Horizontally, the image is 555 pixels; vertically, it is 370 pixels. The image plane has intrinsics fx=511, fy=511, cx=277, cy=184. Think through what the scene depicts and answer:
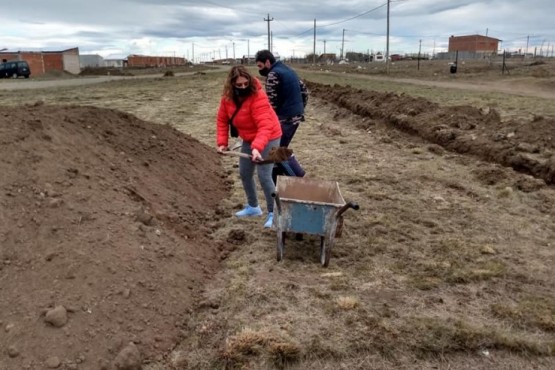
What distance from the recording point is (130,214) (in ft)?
14.8

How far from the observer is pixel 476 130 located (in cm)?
1040

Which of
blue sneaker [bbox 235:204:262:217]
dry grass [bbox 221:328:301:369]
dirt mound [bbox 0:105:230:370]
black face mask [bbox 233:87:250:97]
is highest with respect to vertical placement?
black face mask [bbox 233:87:250:97]

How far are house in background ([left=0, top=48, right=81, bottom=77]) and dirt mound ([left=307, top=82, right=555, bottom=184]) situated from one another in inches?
2333

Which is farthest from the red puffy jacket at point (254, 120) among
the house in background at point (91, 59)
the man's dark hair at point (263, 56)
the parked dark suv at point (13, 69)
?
the house in background at point (91, 59)

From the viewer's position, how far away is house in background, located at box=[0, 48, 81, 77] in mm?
65562

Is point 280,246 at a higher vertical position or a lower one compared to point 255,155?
lower

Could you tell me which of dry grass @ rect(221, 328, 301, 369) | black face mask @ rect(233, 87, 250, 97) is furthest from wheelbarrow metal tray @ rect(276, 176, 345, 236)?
dry grass @ rect(221, 328, 301, 369)

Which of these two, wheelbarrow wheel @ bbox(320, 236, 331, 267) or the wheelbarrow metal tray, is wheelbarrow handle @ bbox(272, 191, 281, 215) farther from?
wheelbarrow wheel @ bbox(320, 236, 331, 267)

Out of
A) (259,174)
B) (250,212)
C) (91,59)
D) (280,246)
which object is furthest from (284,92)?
(91,59)

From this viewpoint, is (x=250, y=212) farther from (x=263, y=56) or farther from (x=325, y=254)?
(x=263, y=56)

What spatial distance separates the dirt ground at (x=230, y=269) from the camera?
10.8ft

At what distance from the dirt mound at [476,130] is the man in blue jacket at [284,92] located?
4174mm

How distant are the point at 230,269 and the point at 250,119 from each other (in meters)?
1.52

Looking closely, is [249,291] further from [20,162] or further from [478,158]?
[478,158]
